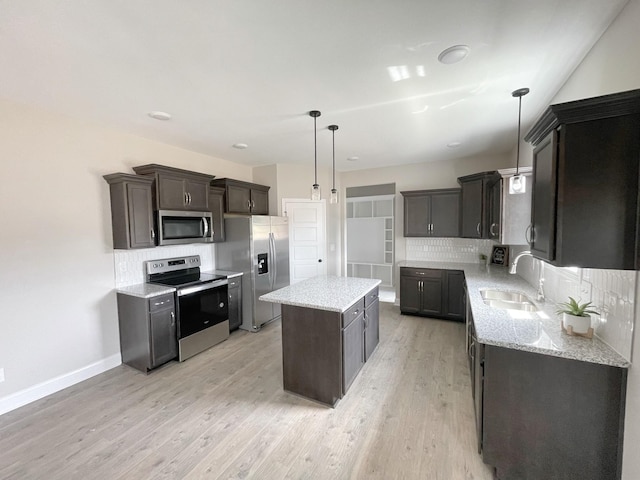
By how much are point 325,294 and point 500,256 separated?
10.9ft

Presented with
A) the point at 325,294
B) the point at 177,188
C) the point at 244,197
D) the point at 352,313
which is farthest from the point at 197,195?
the point at 352,313

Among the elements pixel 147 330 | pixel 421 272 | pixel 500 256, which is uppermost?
pixel 500 256

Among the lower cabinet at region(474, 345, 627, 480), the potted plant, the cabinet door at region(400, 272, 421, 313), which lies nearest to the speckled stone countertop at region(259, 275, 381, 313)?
the lower cabinet at region(474, 345, 627, 480)

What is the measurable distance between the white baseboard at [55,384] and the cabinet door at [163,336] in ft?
1.93

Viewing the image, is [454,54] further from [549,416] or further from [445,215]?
[445,215]

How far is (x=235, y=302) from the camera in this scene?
3.99 meters

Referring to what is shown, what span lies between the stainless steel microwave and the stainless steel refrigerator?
41 cm

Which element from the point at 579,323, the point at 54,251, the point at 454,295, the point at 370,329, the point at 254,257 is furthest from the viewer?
the point at 454,295

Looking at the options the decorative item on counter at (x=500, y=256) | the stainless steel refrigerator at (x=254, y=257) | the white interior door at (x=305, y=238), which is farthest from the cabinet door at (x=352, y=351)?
the decorative item on counter at (x=500, y=256)

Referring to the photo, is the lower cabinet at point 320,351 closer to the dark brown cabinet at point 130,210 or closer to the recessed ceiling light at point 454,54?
the dark brown cabinet at point 130,210

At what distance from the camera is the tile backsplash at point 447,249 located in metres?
4.59

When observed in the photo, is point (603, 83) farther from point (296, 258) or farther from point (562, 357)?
point (296, 258)

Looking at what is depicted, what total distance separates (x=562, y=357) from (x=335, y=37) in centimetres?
224

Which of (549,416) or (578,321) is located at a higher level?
(578,321)
